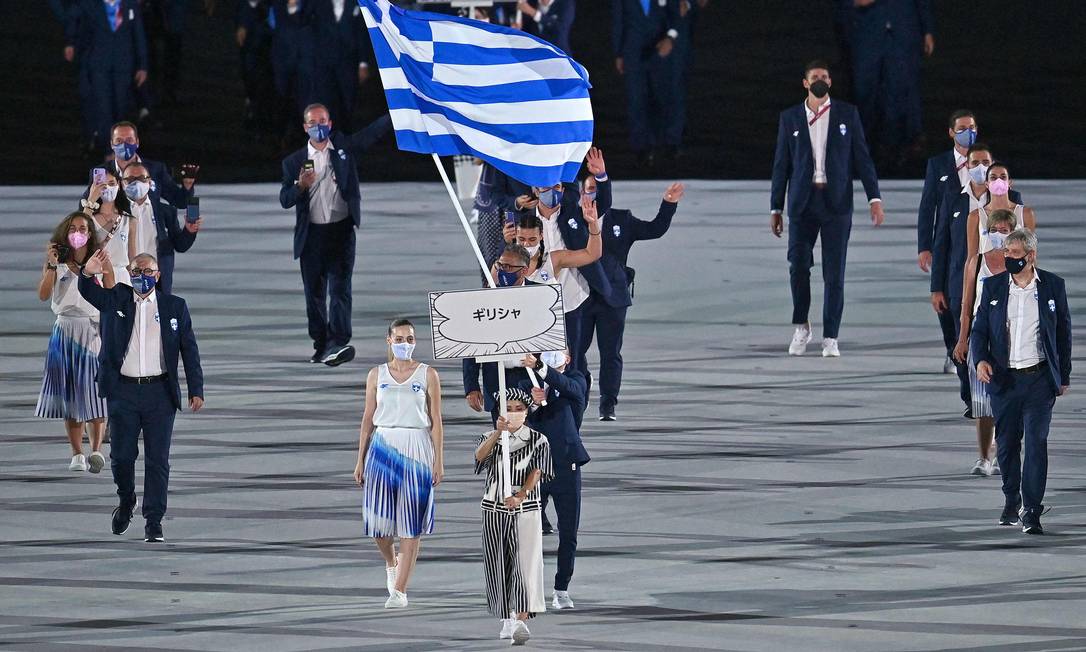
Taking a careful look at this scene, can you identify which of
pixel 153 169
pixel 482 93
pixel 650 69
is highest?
pixel 482 93

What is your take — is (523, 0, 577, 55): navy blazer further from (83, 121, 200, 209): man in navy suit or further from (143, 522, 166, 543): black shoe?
(143, 522, 166, 543): black shoe

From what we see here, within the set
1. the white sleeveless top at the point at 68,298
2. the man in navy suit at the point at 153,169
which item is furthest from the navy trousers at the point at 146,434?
the man in navy suit at the point at 153,169

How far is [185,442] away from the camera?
14383mm

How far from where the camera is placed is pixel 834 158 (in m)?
16.7

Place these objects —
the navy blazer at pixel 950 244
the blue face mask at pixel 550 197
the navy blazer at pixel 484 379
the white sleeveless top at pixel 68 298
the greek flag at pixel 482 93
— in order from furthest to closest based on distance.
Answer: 1. the navy blazer at pixel 950 244
2. the blue face mask at pixel 550 197
3. the white sleeveless top at pixel 68 298
4. the navy blazer at pixel 484 379
5. the greek flag at pixel 482 93

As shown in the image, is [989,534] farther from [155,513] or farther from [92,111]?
[92,111]

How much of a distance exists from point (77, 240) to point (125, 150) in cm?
197

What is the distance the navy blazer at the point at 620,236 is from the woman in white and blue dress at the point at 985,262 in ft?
7.05

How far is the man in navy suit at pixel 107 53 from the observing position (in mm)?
23453

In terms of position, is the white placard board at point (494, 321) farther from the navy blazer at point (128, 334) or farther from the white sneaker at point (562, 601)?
the navy blazer at point (128, 334)

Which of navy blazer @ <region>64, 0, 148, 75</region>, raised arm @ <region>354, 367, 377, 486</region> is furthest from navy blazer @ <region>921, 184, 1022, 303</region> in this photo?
navy blazer @ <region>64, 0, 148, 75</region>

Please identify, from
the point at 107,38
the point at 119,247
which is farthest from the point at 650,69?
the point at 119,247

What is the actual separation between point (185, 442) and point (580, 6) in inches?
568

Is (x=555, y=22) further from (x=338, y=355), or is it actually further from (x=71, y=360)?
(x=71, y=360)
